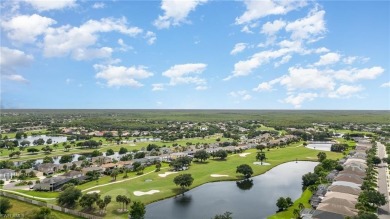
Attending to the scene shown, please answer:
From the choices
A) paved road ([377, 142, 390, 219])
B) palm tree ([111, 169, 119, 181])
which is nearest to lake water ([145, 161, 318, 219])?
paved road ([377, 142, 390, 219])

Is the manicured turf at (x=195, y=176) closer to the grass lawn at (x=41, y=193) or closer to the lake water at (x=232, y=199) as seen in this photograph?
the lake water at (x=232, y=199)

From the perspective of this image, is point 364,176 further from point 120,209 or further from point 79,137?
point 79,137

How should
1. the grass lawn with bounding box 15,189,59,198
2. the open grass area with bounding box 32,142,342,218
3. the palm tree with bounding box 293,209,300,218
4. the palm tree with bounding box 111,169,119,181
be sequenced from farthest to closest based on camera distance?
the palm tree with bounding box 111,169,119,181, the grass lawn with bounding box 15,189,59,198, the open grass area with bounding box 32,142,342,218, the palm tree with bounding box 293,209,300,218

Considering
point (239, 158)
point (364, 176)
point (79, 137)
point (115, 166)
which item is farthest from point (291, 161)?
point (79, 137)

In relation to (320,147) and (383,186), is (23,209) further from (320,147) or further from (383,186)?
(320,147)

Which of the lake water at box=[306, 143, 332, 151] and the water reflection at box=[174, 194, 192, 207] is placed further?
the lake water at box=[306, 143, 332, 151]

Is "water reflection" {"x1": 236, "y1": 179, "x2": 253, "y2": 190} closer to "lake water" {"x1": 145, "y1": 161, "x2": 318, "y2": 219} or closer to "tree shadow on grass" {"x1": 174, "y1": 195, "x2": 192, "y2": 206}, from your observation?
"lake water" {"x1": 145, "y1": 161, "x2": 318, "y2": 219}

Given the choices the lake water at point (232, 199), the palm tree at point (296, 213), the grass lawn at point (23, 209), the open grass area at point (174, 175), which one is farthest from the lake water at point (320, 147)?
the grass lawn at point (23, 209)
